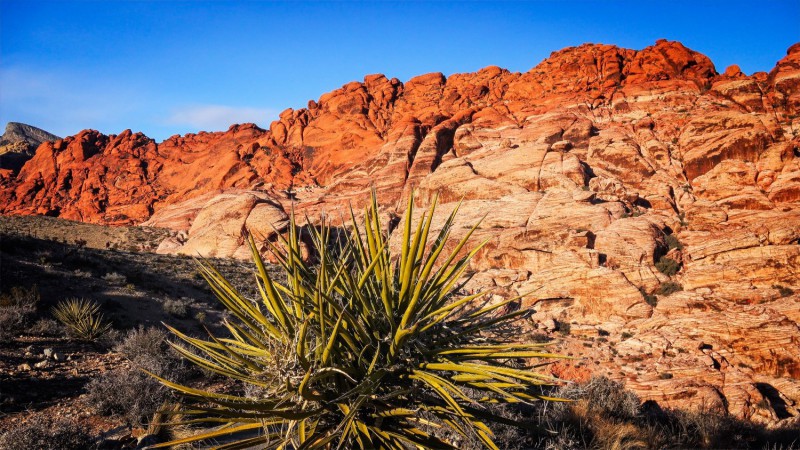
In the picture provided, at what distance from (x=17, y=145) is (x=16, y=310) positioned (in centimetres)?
10166

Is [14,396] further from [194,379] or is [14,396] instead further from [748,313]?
[748,313]

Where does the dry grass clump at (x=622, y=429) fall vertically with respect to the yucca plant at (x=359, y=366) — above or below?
below

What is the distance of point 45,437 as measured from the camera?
14.6 ft

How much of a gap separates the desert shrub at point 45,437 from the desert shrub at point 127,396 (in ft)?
2.00

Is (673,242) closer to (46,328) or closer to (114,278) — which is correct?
(114,278)

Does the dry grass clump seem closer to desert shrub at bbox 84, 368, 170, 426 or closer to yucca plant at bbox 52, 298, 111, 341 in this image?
desert shrub at bbox 84, 368, 170, 426

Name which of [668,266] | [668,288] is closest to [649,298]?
[668,288]

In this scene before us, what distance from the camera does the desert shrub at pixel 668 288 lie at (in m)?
22.1

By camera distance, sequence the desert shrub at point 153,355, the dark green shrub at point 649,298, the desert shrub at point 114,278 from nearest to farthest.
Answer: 1. the desert shrub at point 153,355
2. the desert shrub at point 114,278
3. the dark green shrub at point 649,298

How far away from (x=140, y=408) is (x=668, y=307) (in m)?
23.1

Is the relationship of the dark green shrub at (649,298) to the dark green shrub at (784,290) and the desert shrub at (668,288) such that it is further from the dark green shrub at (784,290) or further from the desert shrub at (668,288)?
the dark green shrub at (784,290)

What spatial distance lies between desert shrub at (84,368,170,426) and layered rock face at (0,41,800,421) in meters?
5.37

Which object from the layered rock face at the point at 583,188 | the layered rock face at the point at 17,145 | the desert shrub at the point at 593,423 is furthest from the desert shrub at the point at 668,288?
the layered rock face at the point at 17,145

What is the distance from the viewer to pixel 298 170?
6022 cm
